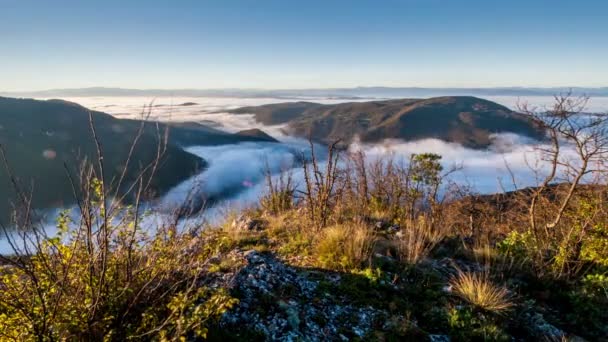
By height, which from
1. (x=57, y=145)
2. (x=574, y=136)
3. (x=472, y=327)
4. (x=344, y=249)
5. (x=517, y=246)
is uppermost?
(x=574, y=136)

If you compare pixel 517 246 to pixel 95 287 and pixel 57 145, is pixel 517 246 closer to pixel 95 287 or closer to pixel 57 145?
pixel 95 287

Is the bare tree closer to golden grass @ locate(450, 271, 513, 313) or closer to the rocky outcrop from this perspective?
golden grass @ locate(450, 271, 513, 313)

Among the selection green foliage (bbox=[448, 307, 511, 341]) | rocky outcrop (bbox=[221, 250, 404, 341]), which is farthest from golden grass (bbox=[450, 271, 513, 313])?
rocky outcrop (bbox=[221, 250, 404, 341])

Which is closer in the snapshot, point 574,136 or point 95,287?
point 95,287

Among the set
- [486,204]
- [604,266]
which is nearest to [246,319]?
[604,266]

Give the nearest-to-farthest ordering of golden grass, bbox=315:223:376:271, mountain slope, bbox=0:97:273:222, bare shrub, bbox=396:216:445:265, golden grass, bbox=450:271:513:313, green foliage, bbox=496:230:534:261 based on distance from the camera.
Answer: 1. golden grass, bbox=450:271:513:313
2. golden grass, bbox=315:223:376:271
3. bare shrub, bbox=396:216:445:265
4. green foliage, bbox=496:230:534:261
5. mountain slope, bbox=0:97:273:222

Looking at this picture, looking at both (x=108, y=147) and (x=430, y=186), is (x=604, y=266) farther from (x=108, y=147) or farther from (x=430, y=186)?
(x=108, y=147)

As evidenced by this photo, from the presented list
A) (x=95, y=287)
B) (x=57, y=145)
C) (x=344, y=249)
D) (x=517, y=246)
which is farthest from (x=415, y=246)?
(x=57, y=145)

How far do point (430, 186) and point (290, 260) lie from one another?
8.65 meters

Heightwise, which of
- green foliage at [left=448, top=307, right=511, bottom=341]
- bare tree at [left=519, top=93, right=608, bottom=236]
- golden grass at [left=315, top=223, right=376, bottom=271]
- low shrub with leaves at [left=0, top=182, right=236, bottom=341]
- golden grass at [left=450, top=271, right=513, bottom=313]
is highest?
bare tree at [left=519, top=93, right=608, bottom=236]

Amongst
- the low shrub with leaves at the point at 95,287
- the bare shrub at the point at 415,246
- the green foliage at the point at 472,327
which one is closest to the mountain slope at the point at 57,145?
the bare shrub at the point at 415,246

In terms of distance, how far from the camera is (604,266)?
19.8 ft

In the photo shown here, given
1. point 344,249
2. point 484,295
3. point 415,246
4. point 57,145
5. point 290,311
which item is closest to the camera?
point 290,311

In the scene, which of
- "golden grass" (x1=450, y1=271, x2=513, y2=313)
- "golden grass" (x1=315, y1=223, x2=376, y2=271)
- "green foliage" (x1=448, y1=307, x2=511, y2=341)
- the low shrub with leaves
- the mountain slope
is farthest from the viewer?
the mountain slope
